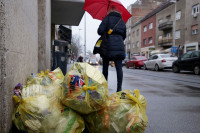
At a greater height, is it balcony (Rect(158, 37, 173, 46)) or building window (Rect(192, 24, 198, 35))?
building window (Rect(192, 24, 198, 35))

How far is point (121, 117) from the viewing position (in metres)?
2.09

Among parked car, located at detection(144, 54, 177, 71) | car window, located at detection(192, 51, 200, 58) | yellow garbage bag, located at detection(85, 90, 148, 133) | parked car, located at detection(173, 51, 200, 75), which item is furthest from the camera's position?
parked car, located at detection(144, 54, 177, 71)

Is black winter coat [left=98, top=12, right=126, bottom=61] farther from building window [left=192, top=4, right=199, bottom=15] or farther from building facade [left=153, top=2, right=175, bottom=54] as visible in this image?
building facade [left=153, top=2, right=175, bottom=54]

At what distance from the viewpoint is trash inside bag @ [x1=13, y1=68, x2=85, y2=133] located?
6.22 feet

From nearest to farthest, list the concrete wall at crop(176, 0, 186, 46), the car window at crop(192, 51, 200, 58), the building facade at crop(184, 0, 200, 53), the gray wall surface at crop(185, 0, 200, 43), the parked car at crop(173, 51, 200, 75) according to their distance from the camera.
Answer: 1. the parked car at crop(173, 51, 200, 75)
2. the car window at crop(192, 51, 200, 58)
3. the building facade at crop(184, 0, 200, 53)
4. the gray wall surface at crop(185, 0, 200, 43)
5. the concrete wall at crop(176, 0, 186, 46)

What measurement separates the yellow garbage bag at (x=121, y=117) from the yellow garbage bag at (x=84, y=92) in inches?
7.1

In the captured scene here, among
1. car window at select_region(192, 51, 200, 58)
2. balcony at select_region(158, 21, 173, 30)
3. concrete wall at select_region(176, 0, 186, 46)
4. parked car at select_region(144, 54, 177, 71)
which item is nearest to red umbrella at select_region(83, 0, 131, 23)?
car window at select_region(192, 51, 200, 58)

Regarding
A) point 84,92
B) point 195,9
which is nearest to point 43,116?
point 84,92

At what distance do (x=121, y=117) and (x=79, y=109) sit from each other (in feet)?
1.57

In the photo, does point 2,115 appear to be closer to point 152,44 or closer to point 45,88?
point 45,88

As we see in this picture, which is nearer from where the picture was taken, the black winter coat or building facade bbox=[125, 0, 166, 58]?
the black winter coat

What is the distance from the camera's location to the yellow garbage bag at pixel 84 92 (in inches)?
76.1

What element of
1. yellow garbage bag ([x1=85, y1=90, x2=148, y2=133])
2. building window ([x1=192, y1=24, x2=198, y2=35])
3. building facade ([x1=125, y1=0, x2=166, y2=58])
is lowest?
yellow garbage bag ([x1=85, y1=90, x2=148, y2=133])

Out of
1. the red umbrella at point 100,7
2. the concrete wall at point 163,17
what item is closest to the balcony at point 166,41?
the concrete wall at point 163,17
